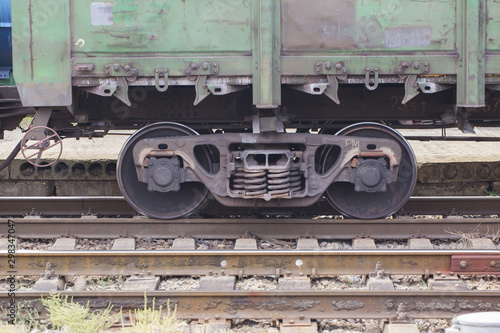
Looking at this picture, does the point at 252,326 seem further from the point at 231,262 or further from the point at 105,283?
the point at 105,283

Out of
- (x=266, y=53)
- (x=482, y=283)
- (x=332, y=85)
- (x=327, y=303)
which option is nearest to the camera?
(x=327, y=303)

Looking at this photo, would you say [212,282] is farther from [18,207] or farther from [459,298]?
[18,207]

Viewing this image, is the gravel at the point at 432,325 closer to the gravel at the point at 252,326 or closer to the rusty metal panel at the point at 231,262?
the rusty metal panel at the point at 231,262

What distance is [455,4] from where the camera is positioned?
644cm

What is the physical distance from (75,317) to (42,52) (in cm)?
307

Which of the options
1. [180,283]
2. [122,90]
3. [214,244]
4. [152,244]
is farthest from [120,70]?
[180,283]

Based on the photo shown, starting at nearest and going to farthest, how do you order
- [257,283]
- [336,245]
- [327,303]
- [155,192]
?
[327,303] → [257,283] → [336,245] → [155,192]

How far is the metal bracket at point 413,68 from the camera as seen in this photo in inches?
252

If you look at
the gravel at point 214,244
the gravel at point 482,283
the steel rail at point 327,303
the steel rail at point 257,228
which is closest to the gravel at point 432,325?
the steel rail at point 327,303

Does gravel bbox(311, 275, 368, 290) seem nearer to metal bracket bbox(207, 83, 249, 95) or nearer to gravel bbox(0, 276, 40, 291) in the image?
metal bracket bbox(207, 83, 249, 95)

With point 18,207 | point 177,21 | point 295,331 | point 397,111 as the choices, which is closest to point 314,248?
point 295,331

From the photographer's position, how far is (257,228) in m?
6.98

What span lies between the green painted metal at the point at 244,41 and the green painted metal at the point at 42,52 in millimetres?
11

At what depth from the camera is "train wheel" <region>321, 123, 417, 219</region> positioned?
23.1 feet
